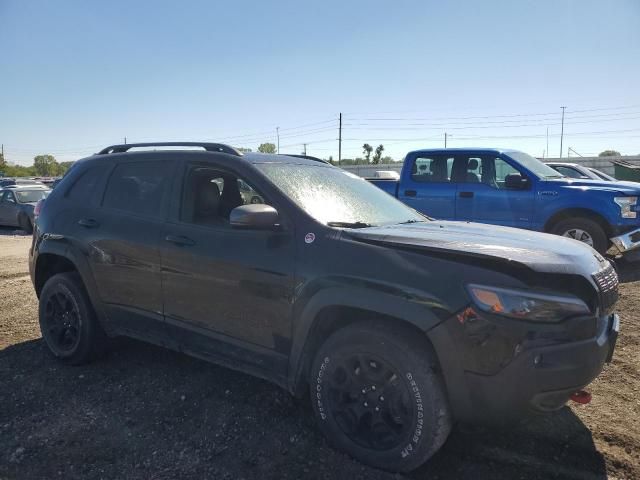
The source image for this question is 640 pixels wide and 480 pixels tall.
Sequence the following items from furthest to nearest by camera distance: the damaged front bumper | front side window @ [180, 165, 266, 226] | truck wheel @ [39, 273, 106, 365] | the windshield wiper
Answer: the damaged front bumper → truck wheel @ [39, 273, 106, 365] → front side window @ [180, 165, 266, 226] → the windshield wiper

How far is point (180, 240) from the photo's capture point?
136 inches

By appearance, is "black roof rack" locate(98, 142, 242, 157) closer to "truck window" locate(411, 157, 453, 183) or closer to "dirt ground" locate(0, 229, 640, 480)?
"dirt ground" locate(0, 229, 640, 480)

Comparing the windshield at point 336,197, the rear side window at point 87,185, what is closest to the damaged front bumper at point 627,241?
the windshield at point 336,197

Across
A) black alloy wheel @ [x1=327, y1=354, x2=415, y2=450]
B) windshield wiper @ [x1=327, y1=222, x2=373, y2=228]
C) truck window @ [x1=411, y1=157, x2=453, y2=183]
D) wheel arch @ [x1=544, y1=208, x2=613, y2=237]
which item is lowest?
black alloy wheel @ [x1=327, y1=354, x2=415, y2=450]

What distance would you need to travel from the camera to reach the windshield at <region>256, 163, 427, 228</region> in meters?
3.19

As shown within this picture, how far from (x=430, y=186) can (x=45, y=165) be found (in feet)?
393

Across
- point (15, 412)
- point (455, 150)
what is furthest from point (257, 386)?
point (455, 150)

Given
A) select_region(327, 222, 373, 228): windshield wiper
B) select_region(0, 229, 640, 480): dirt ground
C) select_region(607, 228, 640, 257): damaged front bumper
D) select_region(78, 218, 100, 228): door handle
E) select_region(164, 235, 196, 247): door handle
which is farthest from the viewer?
select_region(607, 228, 640, 257): damaged front bumper

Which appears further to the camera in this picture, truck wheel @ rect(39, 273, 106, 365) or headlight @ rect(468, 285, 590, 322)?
truck wheel @ rect(39, 273, 106, 365)

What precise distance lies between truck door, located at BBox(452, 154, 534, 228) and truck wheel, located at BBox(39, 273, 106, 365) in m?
6.16

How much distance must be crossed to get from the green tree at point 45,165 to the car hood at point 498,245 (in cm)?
11227

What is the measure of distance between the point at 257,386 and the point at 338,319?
1.26m

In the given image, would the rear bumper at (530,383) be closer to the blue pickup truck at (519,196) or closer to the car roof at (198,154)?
the car roof at (198,154)

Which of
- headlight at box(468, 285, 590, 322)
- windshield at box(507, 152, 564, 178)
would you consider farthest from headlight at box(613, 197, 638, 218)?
headlight at box(468, 285, 590, 322)
